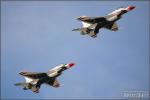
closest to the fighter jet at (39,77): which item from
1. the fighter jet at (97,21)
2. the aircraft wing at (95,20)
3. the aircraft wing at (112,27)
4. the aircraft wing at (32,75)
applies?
the aircraft wing at (32,75)

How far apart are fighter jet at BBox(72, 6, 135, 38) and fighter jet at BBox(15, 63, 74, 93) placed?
12290 millimetres

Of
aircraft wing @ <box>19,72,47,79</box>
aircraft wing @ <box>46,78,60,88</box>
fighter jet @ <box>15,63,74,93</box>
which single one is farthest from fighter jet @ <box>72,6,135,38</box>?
aircraft wing @ <box>19,72,47,79</box>

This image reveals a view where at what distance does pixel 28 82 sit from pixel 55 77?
7.61 meters

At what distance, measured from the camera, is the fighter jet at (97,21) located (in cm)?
15150

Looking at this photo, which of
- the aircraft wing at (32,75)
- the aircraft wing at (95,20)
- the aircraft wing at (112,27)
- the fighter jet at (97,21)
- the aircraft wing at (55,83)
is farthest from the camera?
the aircraft wing at (112,27)

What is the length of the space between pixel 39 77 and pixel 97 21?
2183cm

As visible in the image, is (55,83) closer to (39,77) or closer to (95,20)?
(39,77)

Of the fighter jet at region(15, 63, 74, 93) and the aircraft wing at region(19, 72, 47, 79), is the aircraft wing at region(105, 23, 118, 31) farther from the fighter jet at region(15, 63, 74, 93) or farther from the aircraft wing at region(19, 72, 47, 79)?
the aircraft wing at region(19, 72, 47, 79)

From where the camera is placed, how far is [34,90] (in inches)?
5965

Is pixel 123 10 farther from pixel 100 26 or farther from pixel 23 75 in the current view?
pixel 23 75

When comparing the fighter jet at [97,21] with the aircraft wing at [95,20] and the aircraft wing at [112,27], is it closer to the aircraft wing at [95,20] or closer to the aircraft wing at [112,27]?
the aircraft wing at [95,20]

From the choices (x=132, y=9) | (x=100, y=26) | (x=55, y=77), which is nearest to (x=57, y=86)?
(x=55, y=77)

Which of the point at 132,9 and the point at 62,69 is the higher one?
the point at 132,9

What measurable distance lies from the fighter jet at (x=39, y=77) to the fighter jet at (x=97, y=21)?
1229cm
